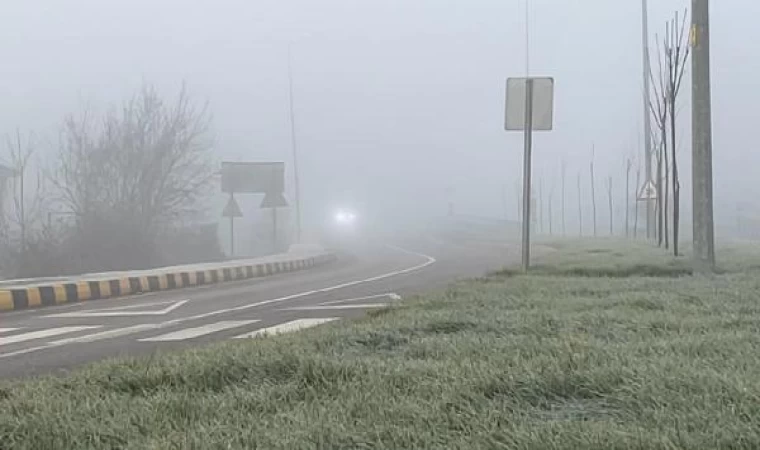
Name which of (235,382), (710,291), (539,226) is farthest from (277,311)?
(539,226)

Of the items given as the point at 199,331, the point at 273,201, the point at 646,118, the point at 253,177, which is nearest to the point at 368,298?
the point at 199,331

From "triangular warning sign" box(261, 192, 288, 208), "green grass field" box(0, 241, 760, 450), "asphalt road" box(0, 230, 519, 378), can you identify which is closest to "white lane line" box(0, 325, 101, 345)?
"asphalt road" box(0, 230, 519, 378)

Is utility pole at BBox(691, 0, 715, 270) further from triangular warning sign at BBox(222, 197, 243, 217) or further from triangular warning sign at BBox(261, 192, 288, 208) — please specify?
triangular warning sign at BBox(261, 192, 288, 208)

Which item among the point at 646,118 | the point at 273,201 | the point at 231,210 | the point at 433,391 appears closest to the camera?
the point at 433,391

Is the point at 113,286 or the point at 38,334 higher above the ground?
the point at 38,334

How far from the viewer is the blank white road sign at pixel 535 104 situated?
1329 cm

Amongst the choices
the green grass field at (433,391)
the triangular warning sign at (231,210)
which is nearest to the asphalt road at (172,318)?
the green grass field at (433,391)

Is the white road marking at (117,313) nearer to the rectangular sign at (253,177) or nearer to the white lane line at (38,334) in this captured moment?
the white lane line at (38,334)

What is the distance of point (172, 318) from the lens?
422 inches

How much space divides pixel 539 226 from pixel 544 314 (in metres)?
55.7

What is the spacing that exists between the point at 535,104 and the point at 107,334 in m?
7.27

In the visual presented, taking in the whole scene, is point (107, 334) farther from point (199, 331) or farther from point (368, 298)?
point (368, 298)

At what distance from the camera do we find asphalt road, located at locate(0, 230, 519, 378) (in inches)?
302

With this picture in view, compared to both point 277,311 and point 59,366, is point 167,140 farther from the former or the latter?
point 59,366
